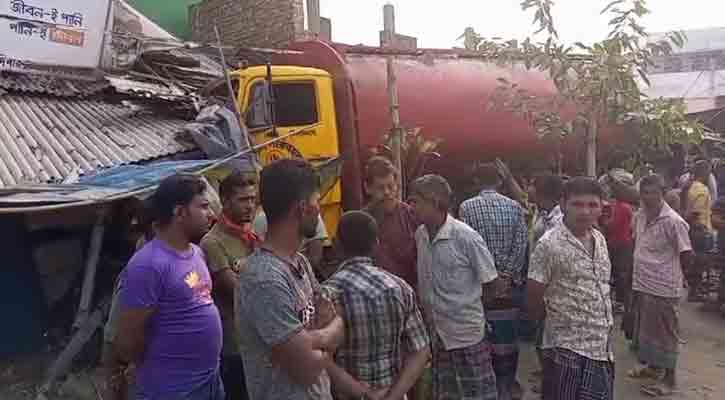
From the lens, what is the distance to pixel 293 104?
7168mm

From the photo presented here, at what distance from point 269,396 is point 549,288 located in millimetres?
1992

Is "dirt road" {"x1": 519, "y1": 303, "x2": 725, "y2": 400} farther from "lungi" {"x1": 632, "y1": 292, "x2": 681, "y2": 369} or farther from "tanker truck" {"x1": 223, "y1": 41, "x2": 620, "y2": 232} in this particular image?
"tanker truck" {"x1": 223, "y1": 41, "x2": 620, "y2": 232}

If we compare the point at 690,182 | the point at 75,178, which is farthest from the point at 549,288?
the point at 690,182

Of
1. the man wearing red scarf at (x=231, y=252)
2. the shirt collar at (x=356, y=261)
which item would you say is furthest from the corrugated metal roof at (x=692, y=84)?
the shirt collar at (x=356, y=261)

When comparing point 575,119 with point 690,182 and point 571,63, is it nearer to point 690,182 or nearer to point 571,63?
point 571,63

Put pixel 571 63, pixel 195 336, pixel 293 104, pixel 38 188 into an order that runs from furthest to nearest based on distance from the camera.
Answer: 1. pixel 293 104
2. pixel 571 63
3. pixel 38 188
4. pixel 195 336

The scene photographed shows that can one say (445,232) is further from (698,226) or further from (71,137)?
(698,226)

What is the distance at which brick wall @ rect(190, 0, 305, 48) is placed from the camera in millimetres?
11742

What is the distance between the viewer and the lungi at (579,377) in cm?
337

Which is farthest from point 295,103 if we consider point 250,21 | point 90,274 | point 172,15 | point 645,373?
point 172,15

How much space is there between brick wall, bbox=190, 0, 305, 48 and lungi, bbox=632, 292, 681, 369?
26.0 ft

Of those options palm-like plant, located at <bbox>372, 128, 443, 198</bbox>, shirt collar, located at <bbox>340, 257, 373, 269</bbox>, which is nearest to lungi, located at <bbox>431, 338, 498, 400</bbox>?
shirt collar, located at <bbox>340, 257, 373, 269</bbox>

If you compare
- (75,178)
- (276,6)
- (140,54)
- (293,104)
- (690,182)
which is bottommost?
(690,182)

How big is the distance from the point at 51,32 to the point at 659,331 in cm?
750
